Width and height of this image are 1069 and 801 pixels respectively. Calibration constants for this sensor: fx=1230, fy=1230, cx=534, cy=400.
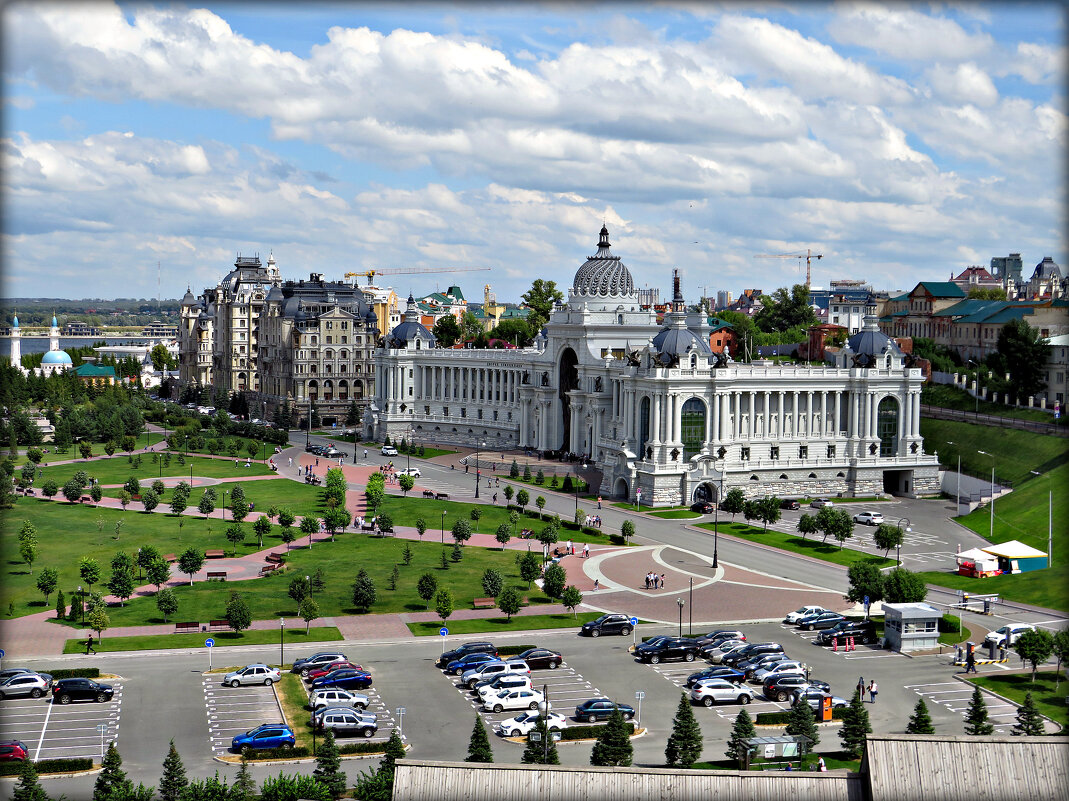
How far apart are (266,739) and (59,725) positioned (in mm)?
8865

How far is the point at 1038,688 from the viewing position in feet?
175

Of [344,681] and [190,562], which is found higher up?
[190,562]

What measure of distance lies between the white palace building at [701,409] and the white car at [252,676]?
163 ft

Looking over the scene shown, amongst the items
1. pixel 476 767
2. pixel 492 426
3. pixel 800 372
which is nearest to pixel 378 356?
pixel 492 426

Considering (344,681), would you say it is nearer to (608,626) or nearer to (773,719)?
(608,626)

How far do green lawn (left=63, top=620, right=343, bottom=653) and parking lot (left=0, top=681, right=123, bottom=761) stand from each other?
21.3 ft

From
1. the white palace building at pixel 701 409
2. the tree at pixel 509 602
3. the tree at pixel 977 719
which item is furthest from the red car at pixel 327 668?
the white palace building at pixel 701 409

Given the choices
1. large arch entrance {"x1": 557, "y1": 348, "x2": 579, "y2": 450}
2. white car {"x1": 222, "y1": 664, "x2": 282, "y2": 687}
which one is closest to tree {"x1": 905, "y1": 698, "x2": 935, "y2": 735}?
white car {"x1": 222, "y1": 664, "x2": 282, "y2": 687}

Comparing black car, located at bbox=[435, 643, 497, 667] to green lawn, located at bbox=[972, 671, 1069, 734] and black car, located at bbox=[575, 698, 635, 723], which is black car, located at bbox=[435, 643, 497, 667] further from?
green lawn, located at bbox=[972, 671, 1069, 734]

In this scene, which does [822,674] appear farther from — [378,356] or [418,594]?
[378,356]

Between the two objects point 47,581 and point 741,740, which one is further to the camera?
point 47,581

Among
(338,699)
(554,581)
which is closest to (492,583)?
(554,581)

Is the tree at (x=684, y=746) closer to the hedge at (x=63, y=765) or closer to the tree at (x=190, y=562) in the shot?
the hedge at (x=63, y=765)

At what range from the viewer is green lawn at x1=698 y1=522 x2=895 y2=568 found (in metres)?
78.4
